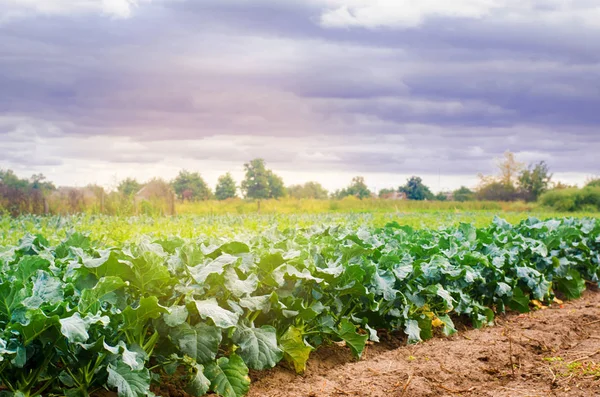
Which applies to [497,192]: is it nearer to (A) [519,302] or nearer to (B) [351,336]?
(A) [519,302]

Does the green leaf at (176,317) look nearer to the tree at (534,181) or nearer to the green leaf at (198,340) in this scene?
the green leaf at (198,340)

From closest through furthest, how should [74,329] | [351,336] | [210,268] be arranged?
1. [74,329]
2. [210,268]
3. [351,336]

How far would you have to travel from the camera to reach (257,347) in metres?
3.39

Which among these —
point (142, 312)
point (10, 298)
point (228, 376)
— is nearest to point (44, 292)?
point (10, 298)

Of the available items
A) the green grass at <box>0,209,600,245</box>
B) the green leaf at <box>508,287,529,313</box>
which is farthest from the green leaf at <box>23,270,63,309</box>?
the green leaf at <box>508,287,529,313</box>

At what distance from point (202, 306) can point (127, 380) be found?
521 millimetres

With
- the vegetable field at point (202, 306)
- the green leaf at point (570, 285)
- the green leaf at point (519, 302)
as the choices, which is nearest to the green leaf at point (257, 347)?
the vegetable field at point (202, 306)

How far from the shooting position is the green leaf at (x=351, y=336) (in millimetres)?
4074

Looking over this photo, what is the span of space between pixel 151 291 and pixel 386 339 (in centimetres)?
225

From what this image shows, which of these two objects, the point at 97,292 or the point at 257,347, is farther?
the point at 257,347

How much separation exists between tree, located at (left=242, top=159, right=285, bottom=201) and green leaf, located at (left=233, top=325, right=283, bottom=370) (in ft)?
106

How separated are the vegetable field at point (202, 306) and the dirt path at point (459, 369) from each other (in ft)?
0.53

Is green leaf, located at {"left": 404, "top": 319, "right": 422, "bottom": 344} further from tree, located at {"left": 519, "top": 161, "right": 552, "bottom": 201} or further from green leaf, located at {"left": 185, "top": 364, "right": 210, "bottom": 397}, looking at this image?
tree, located at {"left": 519, "top": 161, "right": 552, "bottom": 201}

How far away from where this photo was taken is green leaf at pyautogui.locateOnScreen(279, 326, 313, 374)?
148 inches
